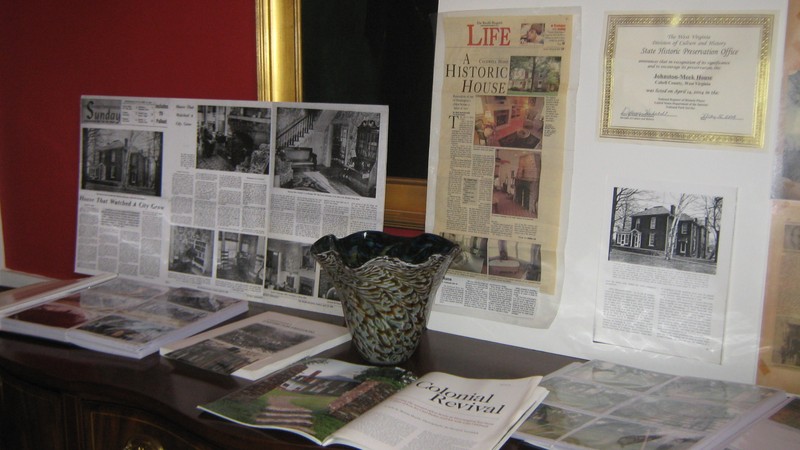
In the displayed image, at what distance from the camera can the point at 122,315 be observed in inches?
47.6

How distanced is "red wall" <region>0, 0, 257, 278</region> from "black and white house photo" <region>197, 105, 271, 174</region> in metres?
0.05

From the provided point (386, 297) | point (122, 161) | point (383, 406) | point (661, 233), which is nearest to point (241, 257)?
point (122, 161)

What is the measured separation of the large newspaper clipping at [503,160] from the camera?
1.07m

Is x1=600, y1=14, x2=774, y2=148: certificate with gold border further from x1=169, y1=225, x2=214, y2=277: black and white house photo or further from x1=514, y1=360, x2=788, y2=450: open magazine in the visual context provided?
x1=169, y1=225, x2=214, y2=277: black and white house photo

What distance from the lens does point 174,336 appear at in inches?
44.3

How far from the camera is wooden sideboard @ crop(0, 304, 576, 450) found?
3.06 ft

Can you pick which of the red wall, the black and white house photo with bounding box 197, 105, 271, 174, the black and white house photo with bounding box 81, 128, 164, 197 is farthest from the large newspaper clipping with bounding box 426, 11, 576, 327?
the black and white house photo with bounding box 81, 128, 164, 197

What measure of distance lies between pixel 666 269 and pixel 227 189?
0.82 metres

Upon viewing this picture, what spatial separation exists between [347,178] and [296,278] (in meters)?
0.22

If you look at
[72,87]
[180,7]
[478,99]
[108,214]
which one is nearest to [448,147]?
[478,99]

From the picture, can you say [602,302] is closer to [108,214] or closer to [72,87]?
[108,214]

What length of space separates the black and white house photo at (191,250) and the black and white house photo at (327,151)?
207 millimetres

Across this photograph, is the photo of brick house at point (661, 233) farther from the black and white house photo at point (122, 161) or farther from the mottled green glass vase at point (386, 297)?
the black and white house photo at point (122, 161)
